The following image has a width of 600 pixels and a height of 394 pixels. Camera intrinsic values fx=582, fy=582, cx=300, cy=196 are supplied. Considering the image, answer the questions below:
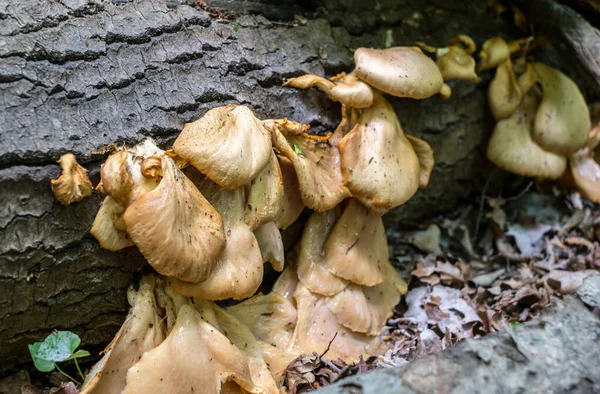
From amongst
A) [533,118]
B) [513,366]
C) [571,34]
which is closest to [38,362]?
[513,366]

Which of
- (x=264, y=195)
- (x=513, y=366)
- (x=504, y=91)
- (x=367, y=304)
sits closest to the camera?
(x=513, y=366)

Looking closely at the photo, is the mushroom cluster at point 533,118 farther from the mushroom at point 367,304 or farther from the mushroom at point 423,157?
the mushroom at point 367,304


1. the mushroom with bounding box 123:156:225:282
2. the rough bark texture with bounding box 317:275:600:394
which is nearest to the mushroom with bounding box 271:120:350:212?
the mushroom with bounding box 123:156:225:282

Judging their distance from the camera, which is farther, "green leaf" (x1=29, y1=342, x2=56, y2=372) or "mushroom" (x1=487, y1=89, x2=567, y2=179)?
"mushroom" (x1=487, y1=89, x2=567, y2=179)

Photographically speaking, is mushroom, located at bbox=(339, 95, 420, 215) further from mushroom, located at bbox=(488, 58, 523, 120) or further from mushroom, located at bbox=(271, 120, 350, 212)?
mushroom, located at bbox=(488, 58, 523, 120)

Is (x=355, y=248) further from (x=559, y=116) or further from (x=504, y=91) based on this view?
(x=559, y=116)

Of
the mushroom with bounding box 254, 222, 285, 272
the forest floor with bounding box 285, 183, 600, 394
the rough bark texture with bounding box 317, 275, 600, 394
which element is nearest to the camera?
the rough bark texture with bounding box 317, 275, 600, 394

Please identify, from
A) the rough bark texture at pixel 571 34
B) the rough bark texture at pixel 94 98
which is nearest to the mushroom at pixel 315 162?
the rough bark texture at pixel 94 98

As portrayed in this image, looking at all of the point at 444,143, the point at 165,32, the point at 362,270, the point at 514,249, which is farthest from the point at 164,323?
the point at 514,249
